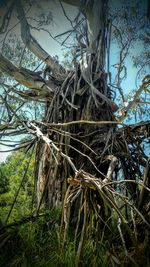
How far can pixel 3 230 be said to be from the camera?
2264mm

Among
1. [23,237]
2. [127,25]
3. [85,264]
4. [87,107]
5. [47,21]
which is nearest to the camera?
[85,264]

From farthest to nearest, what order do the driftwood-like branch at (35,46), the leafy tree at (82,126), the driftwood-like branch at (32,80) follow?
the driftwood-like branch at (35,46) < the driftwood-like branch at (32,80) < the leafy tree at (82,126)

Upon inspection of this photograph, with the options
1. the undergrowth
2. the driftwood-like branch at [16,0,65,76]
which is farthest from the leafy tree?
the undergrowth

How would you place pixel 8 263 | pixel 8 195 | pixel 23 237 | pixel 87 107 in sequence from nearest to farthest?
pixel 8 263 → pixel 23 237 → pixel 87 107 → pixel 8 195

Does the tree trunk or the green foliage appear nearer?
the tree trunk

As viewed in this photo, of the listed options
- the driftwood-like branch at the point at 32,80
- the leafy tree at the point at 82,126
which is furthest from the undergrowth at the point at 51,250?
the driftwood-like branch at the point at 32,80

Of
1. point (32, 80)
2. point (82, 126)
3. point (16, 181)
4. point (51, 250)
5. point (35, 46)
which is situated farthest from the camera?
point (16, 181)

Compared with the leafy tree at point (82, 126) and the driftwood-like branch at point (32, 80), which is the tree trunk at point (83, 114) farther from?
the driftwood-like branch at point (32, 80)

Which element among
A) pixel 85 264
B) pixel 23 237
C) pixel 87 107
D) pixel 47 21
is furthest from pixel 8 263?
pixel 47 21

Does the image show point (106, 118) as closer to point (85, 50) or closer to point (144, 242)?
point (85, 50)

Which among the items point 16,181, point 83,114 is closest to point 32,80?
point 83,114

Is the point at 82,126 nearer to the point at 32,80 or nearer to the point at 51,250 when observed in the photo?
the point at 32,80

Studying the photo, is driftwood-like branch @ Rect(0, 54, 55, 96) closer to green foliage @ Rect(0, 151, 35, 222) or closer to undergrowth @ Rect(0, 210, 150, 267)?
green foliage @ Rect(0, 151, 35, 222)

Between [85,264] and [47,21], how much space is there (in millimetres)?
3447
